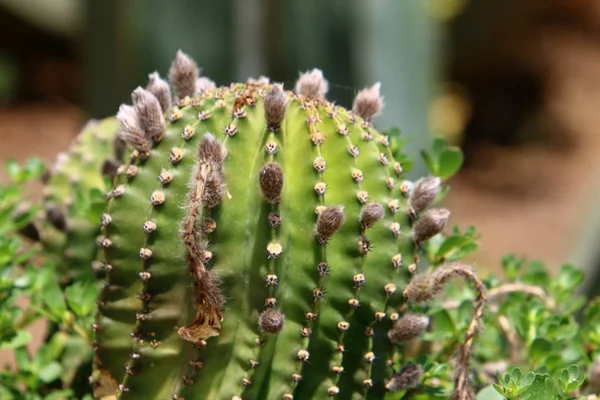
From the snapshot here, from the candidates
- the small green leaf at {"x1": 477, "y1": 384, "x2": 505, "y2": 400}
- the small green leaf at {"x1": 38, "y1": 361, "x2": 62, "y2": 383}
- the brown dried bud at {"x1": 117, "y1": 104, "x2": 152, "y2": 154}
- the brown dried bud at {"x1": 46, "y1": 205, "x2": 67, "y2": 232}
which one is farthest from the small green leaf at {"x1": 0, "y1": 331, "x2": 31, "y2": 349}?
the small green leaf at {"x1": 477, "y1": 384, "x2": 505, "y2": 400}

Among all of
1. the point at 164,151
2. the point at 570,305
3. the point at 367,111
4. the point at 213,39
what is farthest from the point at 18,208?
the point at 213,39

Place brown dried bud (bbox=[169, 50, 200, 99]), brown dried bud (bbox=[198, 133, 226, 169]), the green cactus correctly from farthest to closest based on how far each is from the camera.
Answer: the green cactus
brown dried bud (bbox=[169, 50, 200, 99])
brown dried bud (bbox=[198, 133, 226, 169])

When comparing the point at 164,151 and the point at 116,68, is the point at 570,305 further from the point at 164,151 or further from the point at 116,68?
the point at 116,68

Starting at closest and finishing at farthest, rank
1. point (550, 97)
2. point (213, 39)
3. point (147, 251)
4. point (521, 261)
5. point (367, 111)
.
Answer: point (147, 251), point (367, 111), point (521, 261), point (213, 39), point (550, 97)

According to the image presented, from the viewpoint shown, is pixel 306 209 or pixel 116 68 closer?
pixel 306 209

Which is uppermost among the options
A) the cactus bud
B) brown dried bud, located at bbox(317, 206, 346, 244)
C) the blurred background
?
the blurred background

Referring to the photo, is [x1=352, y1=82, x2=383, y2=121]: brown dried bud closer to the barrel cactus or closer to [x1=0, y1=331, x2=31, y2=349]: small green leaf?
the barrel cactus

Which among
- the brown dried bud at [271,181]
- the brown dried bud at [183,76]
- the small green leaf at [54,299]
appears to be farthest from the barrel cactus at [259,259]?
the small green leaf at [54,299]
